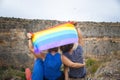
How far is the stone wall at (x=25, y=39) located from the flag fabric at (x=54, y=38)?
23.1 metres

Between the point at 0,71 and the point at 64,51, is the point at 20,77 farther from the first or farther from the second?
the point at 64,51

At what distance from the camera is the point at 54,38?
8.84 meters

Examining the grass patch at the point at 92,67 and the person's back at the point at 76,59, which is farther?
the grass patch at the point at 92,67

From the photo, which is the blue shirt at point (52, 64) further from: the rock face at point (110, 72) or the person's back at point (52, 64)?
the rock face at point (110, 72)

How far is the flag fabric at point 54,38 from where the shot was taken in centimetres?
879

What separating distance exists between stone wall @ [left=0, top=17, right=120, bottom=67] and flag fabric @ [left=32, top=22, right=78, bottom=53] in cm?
2310

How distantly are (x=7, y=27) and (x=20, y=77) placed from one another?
6745 mm

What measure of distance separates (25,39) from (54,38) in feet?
81.2

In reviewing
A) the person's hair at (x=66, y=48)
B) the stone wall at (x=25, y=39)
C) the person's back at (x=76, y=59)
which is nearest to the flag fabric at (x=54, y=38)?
the person's hair at (x=66, y=48)

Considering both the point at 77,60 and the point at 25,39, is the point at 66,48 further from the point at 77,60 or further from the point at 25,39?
the point at 25,39

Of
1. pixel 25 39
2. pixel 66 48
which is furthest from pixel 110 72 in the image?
pixel 25 39

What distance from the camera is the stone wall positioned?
33.0m

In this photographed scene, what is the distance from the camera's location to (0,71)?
31.3 meters

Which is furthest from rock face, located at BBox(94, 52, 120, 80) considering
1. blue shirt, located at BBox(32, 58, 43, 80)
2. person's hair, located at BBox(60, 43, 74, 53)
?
blue shirt, located at BBox(32, 58, 43, 80)
